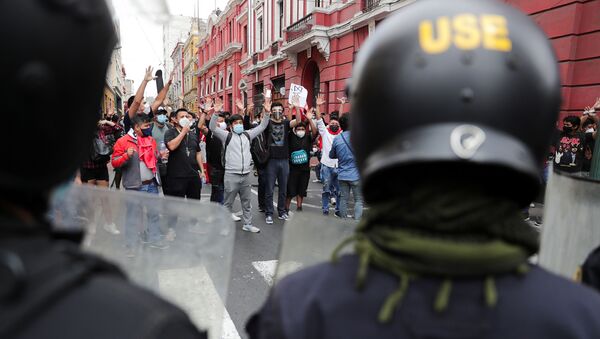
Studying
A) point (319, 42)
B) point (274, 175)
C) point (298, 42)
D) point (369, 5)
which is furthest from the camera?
point (298, 42)

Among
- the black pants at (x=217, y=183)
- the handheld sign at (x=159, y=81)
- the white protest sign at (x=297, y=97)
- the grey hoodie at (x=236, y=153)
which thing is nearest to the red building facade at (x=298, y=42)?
the white protest sign at (x=297, y=97)

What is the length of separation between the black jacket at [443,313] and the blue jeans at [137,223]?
0.74 metres

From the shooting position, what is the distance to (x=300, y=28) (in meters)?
18.4

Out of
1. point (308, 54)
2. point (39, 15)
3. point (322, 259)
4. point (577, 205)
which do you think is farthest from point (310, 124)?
point (308, 54)

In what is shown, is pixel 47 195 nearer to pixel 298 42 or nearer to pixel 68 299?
pixel 68 299

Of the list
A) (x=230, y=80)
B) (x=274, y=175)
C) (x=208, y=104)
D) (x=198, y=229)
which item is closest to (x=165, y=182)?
(x=274, y=175)

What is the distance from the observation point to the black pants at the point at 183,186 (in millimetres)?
5078

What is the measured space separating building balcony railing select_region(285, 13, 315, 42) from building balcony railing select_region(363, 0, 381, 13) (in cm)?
289

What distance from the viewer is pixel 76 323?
650mm

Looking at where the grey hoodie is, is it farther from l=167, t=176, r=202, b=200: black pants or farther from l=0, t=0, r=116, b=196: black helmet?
l=0, t=0, r=116, b=196: black helmet

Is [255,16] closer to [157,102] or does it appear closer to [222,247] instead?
[157,102]

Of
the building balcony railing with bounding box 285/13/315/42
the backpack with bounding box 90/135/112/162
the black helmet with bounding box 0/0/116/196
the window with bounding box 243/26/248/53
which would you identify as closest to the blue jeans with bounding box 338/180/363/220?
the backpack with bounding box 90/135/112/162

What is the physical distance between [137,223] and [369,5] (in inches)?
571

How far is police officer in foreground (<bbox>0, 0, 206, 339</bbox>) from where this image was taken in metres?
0.62
